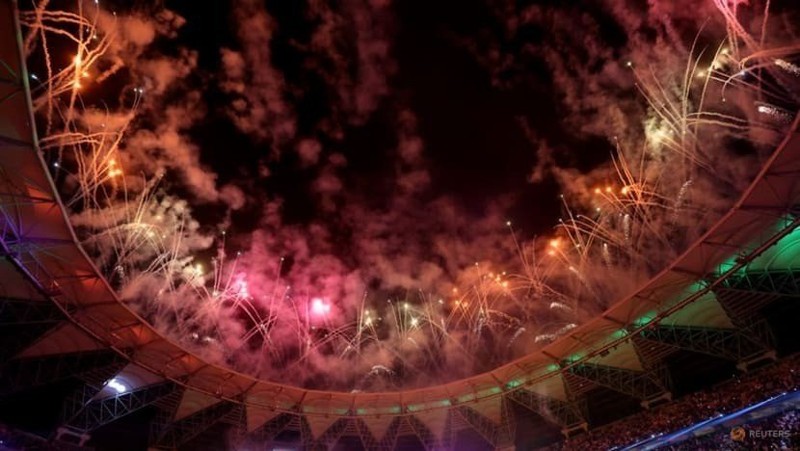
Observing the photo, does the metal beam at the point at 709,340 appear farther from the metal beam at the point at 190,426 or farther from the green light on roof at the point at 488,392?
the metal beam at the point at 190,426

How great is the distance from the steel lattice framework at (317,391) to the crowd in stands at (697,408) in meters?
1.16

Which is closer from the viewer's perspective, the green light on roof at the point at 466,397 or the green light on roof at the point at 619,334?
the green light on roof at the point at 619,334

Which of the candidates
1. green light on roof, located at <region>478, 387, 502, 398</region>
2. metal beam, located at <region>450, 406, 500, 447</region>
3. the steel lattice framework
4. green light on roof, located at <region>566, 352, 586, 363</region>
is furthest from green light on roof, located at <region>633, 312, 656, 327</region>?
metal beam, located at <region>450, 406, 500, 447</region>

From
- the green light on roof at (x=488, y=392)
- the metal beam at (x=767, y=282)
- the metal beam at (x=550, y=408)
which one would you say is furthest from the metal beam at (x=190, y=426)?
the metal beam at (x=767, y=282)

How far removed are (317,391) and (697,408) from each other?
20.8 meters

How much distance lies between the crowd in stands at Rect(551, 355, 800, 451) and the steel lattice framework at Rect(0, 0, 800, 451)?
1161mm

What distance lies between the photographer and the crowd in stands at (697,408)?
69.5 feet

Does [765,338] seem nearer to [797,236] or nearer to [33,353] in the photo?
[797,236]

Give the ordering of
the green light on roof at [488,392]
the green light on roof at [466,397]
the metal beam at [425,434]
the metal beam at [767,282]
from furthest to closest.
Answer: the metal beam at [425,434], the green light on roof at [466,397], the green light on roof at [488,392], the metal beam at [767,282]

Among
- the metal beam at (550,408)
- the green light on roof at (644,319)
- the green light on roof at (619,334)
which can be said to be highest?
the green light on roof at (644,319)

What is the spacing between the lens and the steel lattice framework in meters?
16.5

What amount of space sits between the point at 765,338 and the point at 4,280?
33285 mm

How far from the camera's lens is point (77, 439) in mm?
25016

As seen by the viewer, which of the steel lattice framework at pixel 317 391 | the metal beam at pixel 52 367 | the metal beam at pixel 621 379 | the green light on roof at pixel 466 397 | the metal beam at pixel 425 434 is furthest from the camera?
the metal beam at pixel 425 434
